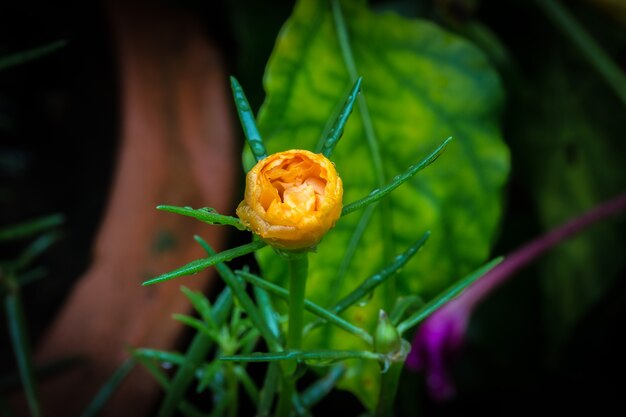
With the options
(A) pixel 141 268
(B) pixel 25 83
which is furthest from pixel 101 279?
(B) pixel 25 83

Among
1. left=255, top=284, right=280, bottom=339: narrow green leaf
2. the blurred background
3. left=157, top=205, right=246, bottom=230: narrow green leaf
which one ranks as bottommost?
the blurred background

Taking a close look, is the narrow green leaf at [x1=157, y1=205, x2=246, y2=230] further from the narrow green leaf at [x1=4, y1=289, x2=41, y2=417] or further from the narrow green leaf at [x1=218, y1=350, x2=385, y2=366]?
the narrow green leaf at [x1=4, y1=289, x2=41, y2=417]

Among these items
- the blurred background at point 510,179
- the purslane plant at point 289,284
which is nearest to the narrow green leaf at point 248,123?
the purslane plant at point 289,284

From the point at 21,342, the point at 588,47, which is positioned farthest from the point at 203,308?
the point at 588,47

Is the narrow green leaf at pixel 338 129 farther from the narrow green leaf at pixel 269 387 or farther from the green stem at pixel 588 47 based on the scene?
the green stem at pixel 588 47

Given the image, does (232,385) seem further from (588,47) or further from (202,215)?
(588,47)

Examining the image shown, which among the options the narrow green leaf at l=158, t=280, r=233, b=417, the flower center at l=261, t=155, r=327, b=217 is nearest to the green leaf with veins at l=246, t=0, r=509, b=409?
the narrow green leaf at l=158, t=280, r=233, b=417
